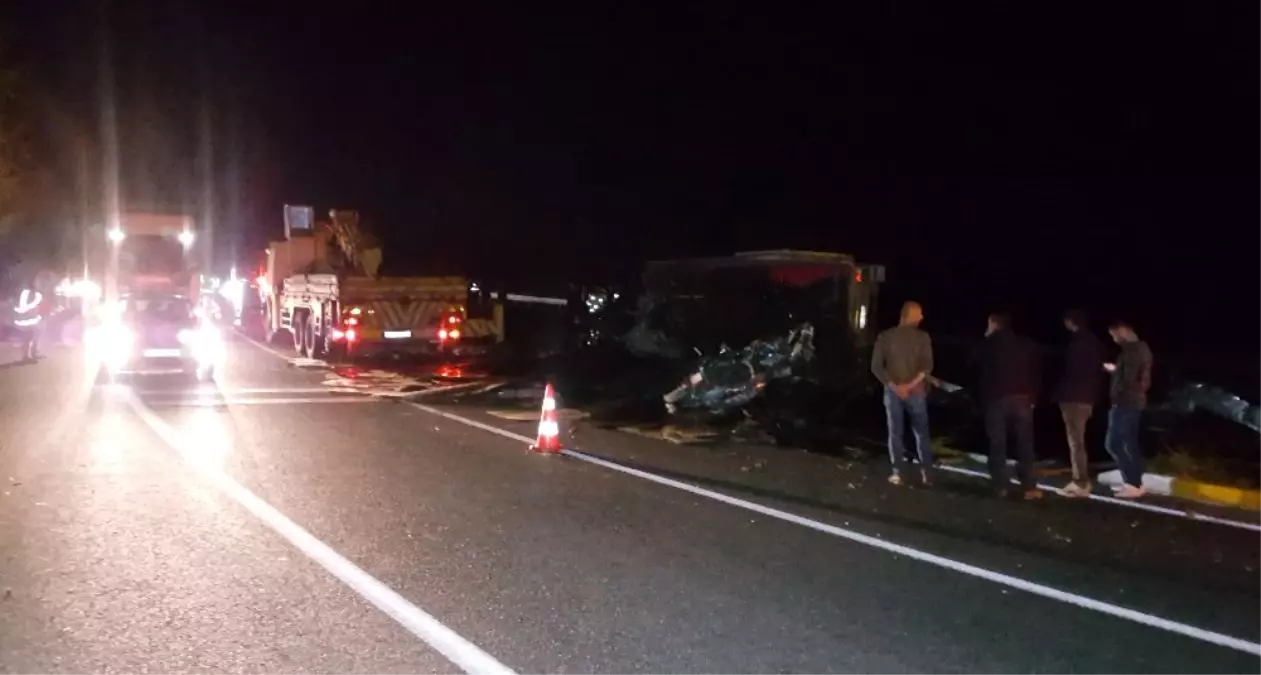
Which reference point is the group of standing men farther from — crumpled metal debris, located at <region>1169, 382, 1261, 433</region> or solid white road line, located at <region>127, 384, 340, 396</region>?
solid white road line, located at <region>127, 384, 340, 396</region>

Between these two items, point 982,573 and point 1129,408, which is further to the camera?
point 1129,408

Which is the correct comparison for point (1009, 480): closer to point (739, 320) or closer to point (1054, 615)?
point (1054, 615)

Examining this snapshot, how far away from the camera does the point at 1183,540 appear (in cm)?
1006

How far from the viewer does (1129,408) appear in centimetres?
1197

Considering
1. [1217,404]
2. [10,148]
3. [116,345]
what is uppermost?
[10,148]

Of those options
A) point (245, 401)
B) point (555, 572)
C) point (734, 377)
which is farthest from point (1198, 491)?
point (245, 401)

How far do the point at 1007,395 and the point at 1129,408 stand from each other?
1.11m

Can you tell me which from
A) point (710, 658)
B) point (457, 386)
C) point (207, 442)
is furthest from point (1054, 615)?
point (457, 386)

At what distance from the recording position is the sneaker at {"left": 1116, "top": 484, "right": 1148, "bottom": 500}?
1195 centimetres

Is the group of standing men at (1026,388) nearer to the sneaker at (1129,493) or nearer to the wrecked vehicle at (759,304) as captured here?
the sneaker at (1129,493)

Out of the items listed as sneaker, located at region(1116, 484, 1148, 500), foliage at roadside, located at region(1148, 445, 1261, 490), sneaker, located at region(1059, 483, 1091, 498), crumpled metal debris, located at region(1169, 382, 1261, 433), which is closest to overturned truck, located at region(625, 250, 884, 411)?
crumpled metal debris, located at region(1169, 382, 1261, 433)

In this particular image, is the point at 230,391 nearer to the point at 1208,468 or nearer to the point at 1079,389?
the point at 1079,389

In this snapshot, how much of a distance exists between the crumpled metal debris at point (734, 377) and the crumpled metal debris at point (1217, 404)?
17.5 ft

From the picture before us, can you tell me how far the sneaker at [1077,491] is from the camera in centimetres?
1201
